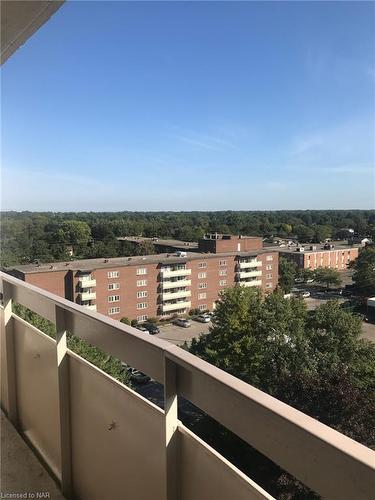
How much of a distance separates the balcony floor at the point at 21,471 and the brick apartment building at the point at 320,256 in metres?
35.1

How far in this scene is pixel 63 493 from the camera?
1.34 meters

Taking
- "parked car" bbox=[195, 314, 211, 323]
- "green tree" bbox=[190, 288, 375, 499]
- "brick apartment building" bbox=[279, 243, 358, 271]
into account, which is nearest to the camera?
"green tree" bbox=[190, 288, 375, 499]

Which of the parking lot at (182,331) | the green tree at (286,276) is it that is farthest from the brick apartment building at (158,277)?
the parking lot at (182,331)

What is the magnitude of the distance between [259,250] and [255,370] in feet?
64.2

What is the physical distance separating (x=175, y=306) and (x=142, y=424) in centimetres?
2348

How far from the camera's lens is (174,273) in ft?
77.3

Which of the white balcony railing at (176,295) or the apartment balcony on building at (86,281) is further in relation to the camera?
the white balcony railing at (176,295)

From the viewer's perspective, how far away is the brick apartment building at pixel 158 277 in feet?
65.6

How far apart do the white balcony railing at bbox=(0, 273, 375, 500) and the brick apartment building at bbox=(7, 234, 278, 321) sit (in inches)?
667

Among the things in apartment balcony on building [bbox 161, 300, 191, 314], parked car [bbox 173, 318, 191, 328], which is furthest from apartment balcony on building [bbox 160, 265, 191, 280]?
parked car [bbox 173, 318, 191, 328]

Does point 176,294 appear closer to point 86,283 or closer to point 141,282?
point 141,282

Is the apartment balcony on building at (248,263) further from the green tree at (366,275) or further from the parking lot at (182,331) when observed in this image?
the green tree at (366,275)

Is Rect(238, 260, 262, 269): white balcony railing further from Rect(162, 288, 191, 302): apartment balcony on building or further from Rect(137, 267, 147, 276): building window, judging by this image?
Rect(137, 267, 147, 276): building window

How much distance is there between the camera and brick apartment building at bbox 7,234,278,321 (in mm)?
20000
